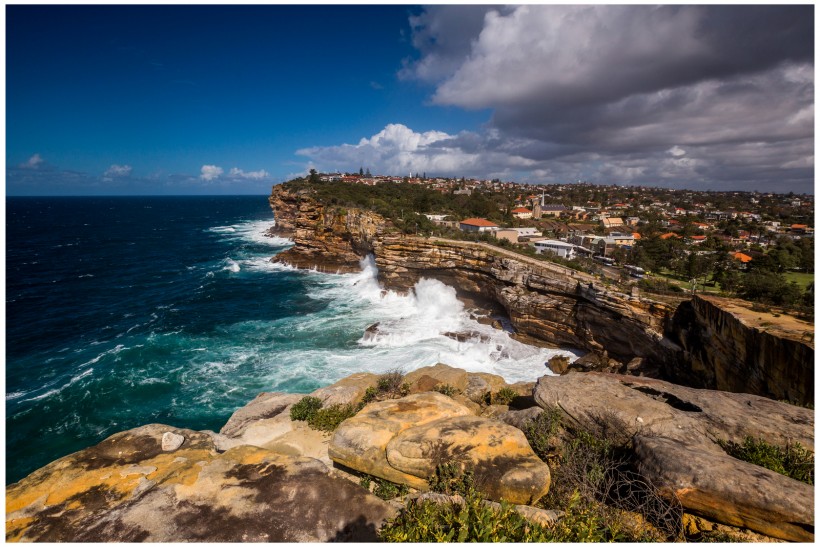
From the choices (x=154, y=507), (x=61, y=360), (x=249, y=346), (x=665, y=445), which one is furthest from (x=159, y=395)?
(x=665, y=445)

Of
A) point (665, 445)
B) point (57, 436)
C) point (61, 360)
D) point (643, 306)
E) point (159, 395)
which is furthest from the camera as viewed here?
point (61, 360)

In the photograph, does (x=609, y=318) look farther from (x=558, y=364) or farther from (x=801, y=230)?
(x=801, y=230)

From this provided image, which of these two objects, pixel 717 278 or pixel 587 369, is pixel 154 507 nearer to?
pixel 587 369

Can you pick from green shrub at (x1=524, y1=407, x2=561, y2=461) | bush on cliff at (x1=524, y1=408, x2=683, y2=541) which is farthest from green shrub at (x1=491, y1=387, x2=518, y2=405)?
bush on cliff at (x1=524, y1=408, x2=683, y2=541)

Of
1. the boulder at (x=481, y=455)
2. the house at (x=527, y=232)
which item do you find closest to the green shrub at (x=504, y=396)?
the boulder at (x=481, y=455)

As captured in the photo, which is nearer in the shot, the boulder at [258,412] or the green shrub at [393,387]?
the boulder at [258,412]

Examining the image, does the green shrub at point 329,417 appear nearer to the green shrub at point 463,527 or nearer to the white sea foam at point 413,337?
the green shrub at point 463,527
